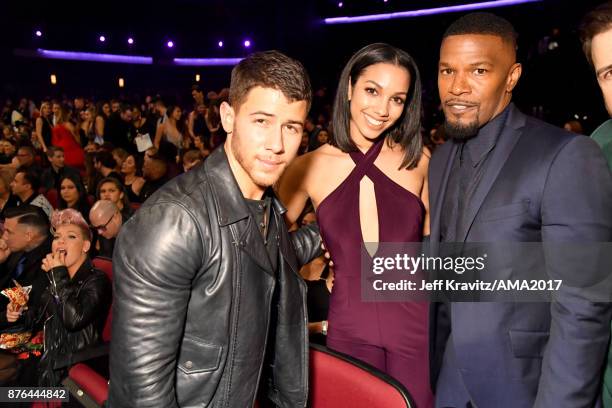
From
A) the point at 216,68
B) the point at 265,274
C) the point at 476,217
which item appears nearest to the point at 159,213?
the point at 265,274

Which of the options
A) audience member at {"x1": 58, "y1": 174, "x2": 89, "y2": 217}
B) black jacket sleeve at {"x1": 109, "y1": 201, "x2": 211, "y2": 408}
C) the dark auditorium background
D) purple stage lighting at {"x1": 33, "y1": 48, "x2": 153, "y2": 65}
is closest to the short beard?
black jacket sleeve at {"x1": 109, "y1": 201, "x2": 211, "y2": 408}

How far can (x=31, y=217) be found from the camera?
11.9 ft

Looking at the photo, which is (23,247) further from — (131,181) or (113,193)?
(131,181)

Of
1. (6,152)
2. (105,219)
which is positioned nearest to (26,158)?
(6,152)

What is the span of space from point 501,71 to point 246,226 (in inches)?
39.3

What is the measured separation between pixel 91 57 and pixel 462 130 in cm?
2156

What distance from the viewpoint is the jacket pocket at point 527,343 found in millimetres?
1582

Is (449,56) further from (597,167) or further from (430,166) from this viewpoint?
(597,167)

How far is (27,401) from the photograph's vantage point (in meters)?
2.39

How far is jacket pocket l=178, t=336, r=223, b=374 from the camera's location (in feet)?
4.38

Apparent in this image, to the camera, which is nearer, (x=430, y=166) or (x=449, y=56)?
(x=449, y=56)

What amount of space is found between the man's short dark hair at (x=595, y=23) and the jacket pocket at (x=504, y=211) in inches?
22.2

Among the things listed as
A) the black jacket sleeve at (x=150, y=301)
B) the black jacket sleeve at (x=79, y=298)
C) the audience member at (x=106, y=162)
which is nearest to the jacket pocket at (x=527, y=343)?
the black jacket sleeve at (x=150, y=301)

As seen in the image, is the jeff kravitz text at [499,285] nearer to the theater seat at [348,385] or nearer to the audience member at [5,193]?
the theater seat at [348,385]
